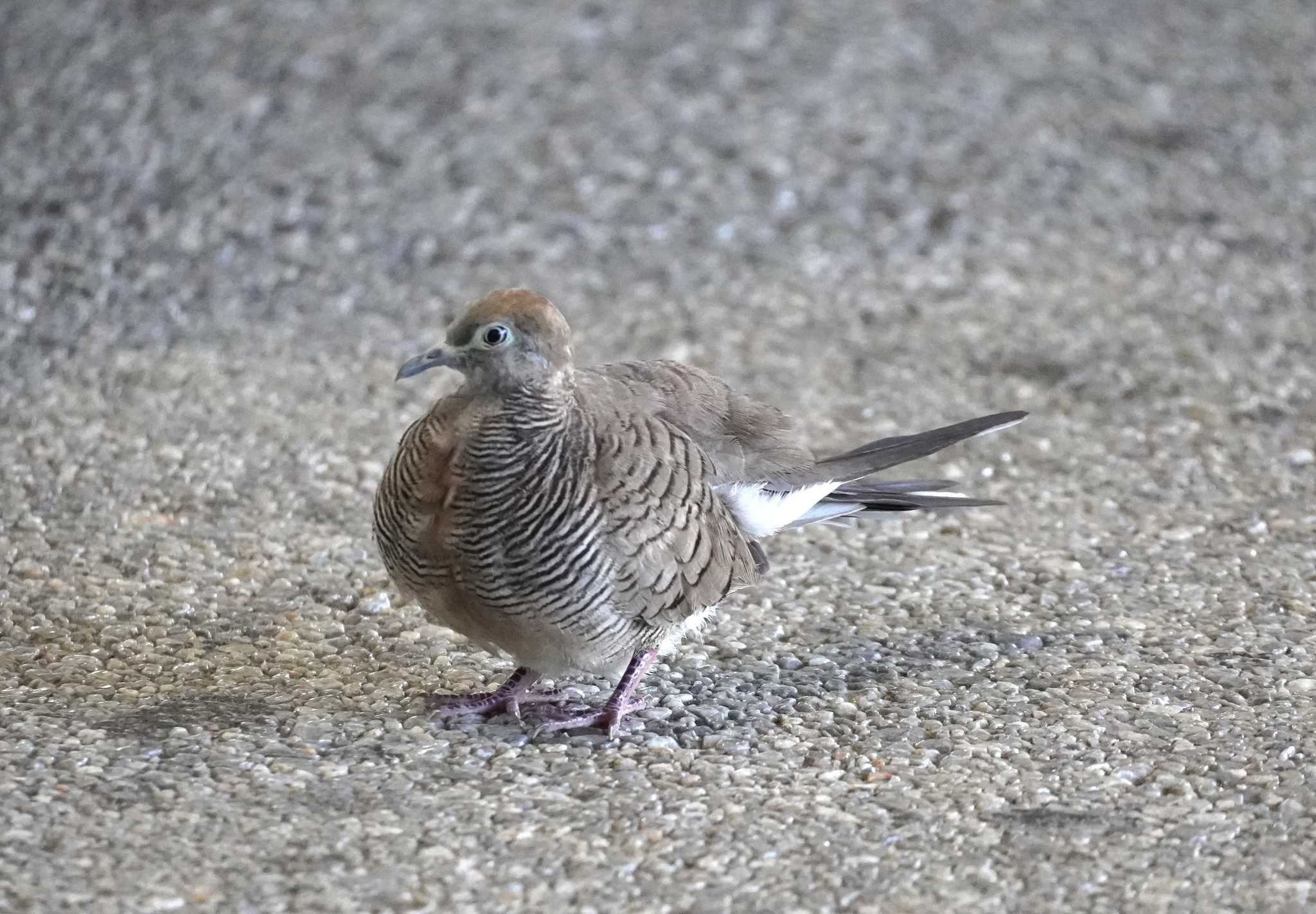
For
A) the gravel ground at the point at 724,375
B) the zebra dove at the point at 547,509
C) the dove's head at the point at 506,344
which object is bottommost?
the gravel ground at the point at 724,375

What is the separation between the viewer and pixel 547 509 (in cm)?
322

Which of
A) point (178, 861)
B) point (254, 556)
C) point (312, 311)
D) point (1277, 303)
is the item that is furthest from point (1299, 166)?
point (178, 861)

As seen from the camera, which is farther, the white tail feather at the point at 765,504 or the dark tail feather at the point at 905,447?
the dark tail feather at the point at 905,447

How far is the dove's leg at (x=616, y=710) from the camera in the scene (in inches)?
141

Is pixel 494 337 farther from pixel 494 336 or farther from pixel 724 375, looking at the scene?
pixel 724 375

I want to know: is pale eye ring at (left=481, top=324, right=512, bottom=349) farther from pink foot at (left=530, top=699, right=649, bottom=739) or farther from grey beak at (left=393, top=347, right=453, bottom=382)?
pink foot at (left=530, top=699, right=649, bottom=739)

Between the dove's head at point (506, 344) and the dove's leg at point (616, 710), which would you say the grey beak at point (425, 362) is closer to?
the dove's head at point (506, 344)

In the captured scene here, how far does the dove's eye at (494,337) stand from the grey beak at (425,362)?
7 cm

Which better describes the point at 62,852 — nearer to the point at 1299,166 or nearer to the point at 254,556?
the point at 254,556

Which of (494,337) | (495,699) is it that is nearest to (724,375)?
(495,699)

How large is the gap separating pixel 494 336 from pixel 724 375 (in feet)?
8.52

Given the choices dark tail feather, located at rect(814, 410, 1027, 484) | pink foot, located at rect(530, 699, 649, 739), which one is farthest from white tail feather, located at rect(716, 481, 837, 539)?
pink foot, located at rect(530, 699, 649, 739)

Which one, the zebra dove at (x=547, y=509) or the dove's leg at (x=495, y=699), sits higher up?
the zebra dove at (x=547, y=509)

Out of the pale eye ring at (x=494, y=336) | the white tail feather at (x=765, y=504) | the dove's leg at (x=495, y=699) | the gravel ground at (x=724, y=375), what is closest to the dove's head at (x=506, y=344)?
the pale eye ring at (x=494, y=336)
